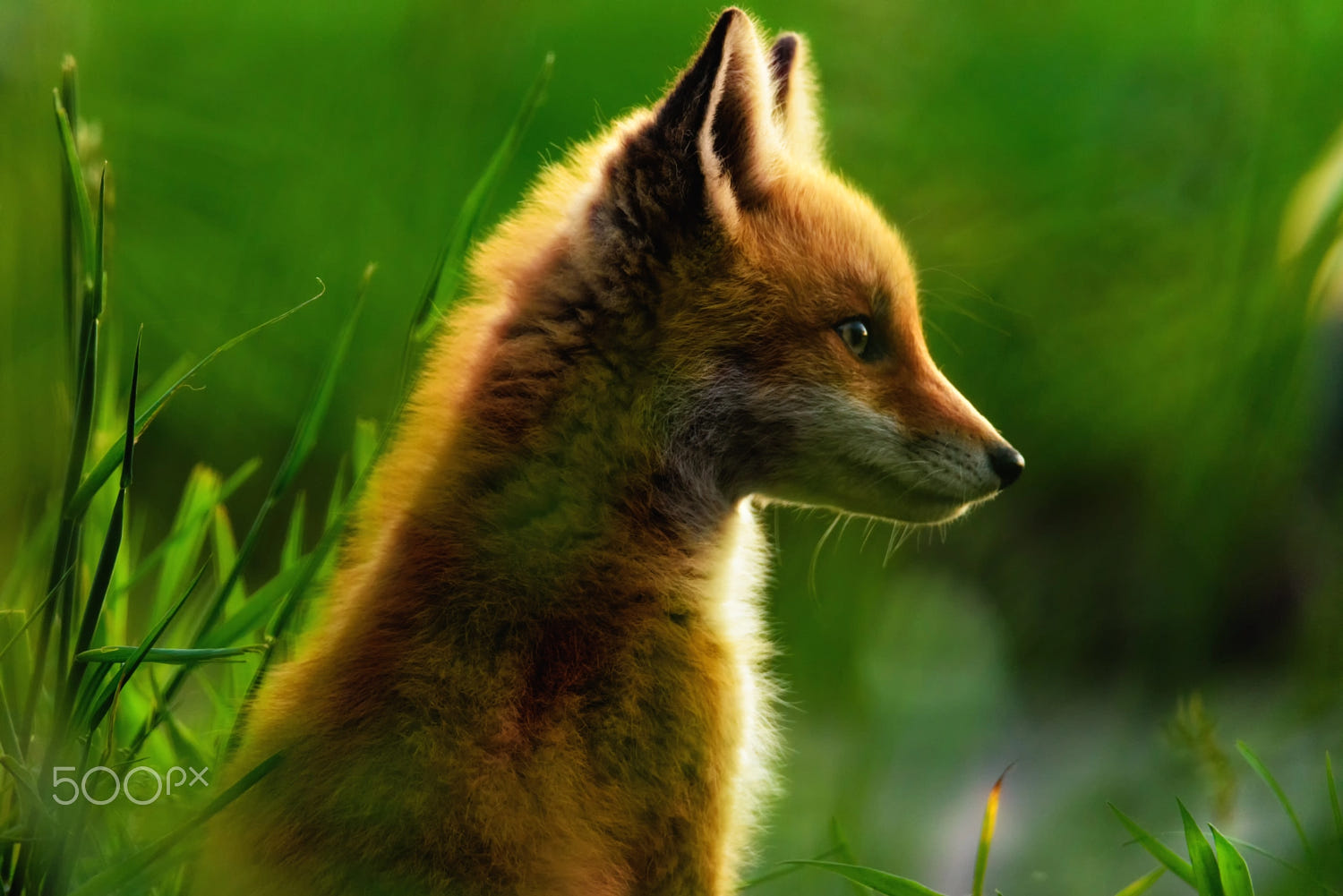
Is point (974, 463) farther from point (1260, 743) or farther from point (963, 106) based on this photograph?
point (963, 106)

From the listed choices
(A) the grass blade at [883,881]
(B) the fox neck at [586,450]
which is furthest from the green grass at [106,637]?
(A) the grass blade at [883,881]

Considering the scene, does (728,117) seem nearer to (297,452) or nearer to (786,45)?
(786,45)

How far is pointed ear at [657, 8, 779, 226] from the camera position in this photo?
1.65 m

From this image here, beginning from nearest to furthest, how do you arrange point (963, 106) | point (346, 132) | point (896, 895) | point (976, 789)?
point (896, 895) < point (976, 789) < point (346, 132) < point (963, 106)

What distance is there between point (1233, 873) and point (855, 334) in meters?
0.89

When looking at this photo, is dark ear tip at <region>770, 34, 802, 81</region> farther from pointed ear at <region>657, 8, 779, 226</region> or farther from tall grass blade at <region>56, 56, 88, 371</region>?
tall grass blade at <region>56, 56, 88, 371</region>

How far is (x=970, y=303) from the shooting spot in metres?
3.55

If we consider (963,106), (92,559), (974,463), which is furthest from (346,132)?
(974,463)

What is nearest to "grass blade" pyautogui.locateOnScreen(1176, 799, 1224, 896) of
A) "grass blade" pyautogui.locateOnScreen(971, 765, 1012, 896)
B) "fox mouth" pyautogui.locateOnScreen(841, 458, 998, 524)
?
"grass blade" pyautogui.locateOnScreen(971, 765, 1012, 896)

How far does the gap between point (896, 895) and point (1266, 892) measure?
699 millimetres

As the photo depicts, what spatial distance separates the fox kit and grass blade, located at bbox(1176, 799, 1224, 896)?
22.6 inches

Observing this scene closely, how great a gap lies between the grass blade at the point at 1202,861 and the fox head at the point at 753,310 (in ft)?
1.87

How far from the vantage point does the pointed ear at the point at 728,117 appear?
1646 millimetres

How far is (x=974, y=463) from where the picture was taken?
1884 millimetres
